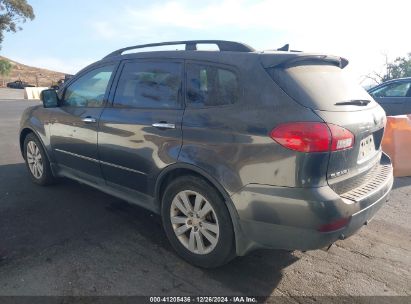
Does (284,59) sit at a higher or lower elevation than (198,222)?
higher

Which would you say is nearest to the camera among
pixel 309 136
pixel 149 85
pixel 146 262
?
pixel 309 136

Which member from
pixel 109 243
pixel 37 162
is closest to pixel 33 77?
pixel 37 162

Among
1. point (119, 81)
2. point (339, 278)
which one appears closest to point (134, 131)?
point (119, 81)

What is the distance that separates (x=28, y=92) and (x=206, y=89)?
3156 centimetres

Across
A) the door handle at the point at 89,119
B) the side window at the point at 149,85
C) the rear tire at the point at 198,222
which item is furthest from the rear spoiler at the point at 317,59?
the door handle at the point at 89,119

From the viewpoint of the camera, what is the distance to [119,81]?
3902 mm

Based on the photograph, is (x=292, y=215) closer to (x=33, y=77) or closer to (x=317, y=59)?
(x=317, y=59)

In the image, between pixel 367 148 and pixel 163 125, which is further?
pixel 163 125

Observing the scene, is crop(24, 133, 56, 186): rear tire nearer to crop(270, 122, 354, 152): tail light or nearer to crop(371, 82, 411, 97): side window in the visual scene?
crop(270, 122, 354, 152): tail light

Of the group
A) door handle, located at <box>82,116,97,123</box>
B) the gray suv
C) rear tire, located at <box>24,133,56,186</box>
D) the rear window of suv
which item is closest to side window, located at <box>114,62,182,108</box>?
the gray suv

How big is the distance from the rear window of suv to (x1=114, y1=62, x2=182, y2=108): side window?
3.05 feet

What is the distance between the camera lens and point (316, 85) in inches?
114

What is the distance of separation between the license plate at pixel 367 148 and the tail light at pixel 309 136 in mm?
438

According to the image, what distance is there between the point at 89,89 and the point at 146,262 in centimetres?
213
